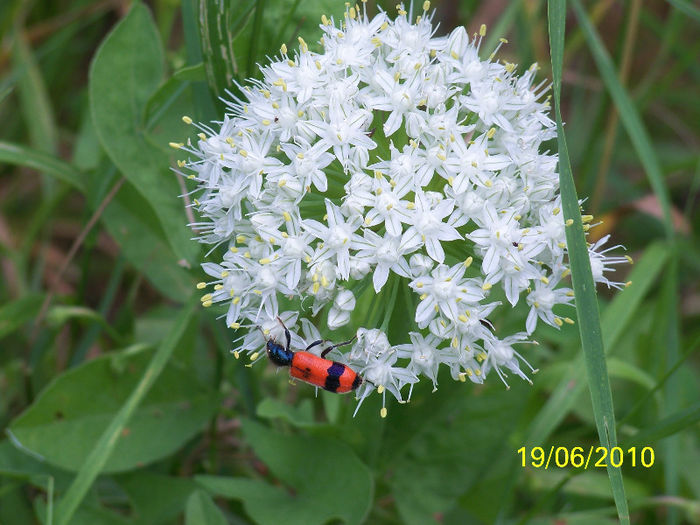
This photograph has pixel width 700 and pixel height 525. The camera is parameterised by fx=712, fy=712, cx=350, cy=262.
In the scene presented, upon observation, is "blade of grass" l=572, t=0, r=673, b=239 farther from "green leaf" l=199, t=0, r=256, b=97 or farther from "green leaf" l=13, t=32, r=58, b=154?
"green leaf" l=13, t=32, r=58, b=154

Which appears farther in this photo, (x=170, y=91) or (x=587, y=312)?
(x=170, y=91)

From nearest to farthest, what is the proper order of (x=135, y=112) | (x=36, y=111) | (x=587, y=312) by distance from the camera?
1. (x=587, y=312)
2. (x=135, y=112)
3. (x=36, y=111)

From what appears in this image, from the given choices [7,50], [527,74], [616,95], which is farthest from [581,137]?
[7,50]

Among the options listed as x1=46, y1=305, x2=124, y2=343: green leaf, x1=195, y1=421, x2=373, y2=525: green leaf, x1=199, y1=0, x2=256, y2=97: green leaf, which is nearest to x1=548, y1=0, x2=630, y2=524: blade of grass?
x1=195, y1=421, x2=373, y2=525: green leaf

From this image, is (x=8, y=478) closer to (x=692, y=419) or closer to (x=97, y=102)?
(x=97, y=102)

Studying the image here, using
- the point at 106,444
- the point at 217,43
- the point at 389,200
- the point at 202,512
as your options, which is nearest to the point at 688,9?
the point at 389,200

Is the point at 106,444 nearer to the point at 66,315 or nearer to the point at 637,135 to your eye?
the point at 66,315
